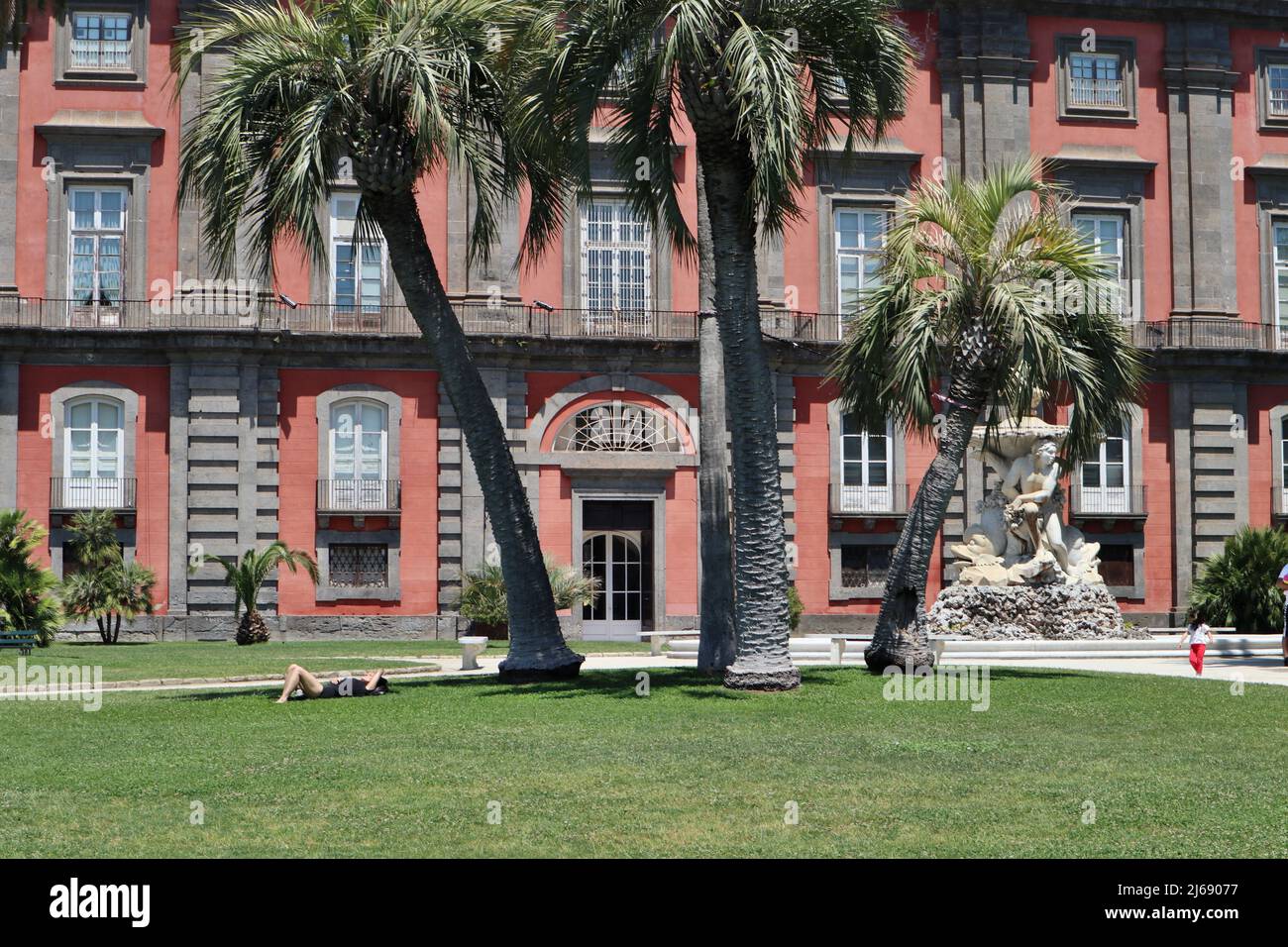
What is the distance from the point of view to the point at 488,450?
18.1 metres

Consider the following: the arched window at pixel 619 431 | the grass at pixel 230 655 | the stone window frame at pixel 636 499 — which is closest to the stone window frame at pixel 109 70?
the arched window at pixel 619 431

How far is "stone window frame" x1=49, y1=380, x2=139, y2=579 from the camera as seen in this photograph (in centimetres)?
3441

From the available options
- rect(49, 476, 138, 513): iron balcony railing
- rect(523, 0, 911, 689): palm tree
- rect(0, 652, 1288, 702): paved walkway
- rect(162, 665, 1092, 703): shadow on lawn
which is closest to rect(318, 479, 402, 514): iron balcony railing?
rect(49, 476, 138, 513): iron balcony railing

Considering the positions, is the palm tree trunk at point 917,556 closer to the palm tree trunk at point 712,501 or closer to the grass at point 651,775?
the palm tree trunk at point 712,501

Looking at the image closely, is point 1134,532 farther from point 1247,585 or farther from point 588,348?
point 588,348

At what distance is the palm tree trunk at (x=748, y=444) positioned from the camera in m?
16.3

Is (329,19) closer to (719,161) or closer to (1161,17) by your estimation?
(719,161)

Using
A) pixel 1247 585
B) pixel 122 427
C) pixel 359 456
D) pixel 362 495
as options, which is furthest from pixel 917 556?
pixel 122 427

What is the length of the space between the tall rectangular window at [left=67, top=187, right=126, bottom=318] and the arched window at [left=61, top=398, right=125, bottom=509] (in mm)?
2136

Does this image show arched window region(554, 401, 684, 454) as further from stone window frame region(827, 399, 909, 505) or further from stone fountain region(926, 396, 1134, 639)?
stone fountain region(926, 396, 1134, 639)

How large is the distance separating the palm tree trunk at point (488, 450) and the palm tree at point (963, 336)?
3951 mm

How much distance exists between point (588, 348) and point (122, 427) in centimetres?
1003

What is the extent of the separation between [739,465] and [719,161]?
3.06 metres

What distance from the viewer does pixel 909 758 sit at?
39.5ft
